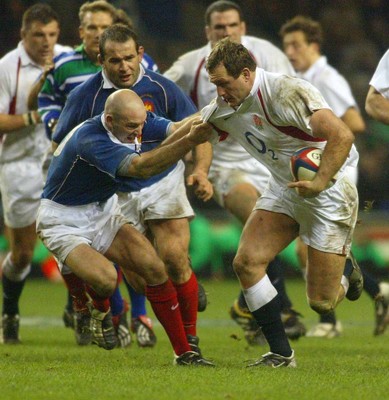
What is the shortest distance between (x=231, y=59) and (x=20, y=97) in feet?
11.6

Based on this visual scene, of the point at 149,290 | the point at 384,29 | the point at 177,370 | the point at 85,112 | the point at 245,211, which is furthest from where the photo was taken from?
the point at 384,29

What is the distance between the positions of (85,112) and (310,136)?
180 cm

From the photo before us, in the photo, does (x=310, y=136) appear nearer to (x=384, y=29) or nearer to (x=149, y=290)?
(x=149, y=290)

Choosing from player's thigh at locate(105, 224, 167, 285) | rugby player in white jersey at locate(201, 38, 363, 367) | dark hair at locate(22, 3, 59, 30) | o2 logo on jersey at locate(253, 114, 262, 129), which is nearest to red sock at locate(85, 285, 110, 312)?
player's thigh at locate(105, 224, 167, 285)

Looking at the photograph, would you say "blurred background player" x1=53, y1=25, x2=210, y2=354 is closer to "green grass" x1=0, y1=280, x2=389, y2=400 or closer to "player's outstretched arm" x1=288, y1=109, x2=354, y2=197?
"green grass" x1=0, y1=280, x2=389, y2=400

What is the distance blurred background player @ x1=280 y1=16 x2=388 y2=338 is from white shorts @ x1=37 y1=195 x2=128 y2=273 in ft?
8.72

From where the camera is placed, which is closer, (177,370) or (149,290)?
(177,370)

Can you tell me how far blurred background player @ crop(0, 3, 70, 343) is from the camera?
941 centimetres

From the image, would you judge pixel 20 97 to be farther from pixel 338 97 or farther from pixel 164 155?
pixel 164 155

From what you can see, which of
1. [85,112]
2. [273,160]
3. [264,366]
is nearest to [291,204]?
[273,160]

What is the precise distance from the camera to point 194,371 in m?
6.70

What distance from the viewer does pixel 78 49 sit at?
9109 millimetres

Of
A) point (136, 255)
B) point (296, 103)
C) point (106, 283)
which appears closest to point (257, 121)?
point (296, 103)

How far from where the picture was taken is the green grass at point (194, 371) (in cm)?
576
